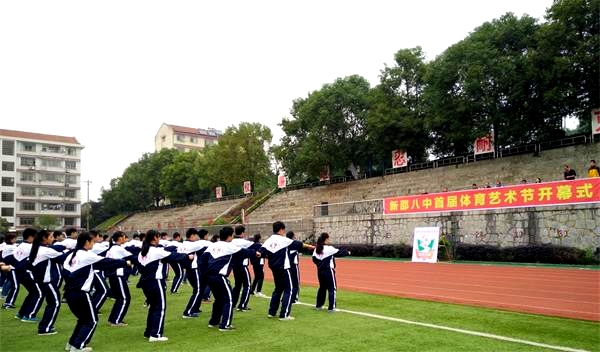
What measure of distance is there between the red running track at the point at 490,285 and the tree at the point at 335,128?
66.1ft

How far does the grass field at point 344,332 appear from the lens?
6.44 metres

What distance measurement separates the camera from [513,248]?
17953 mm

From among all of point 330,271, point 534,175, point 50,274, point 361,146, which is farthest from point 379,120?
point 50,274

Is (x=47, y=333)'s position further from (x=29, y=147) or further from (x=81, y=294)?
(x=29, y=147)

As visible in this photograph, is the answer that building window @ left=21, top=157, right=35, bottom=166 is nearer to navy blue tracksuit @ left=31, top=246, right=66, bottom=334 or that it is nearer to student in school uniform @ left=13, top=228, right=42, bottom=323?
student in school uniform @ left=13, top=228, right=42, bottom=323

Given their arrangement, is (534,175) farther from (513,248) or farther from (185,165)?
(185,165)

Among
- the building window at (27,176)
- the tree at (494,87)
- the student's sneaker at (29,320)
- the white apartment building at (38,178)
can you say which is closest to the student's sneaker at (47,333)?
the student's sneaker at (29,320)

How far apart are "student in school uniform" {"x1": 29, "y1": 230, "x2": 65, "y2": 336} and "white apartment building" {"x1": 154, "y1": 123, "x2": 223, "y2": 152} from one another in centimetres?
7441

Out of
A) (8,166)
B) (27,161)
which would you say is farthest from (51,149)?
(8,166)

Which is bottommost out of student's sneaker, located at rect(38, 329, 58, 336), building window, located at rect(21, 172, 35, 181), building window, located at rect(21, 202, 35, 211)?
student's sneaker, located at rect(38, 329, 58, 336)

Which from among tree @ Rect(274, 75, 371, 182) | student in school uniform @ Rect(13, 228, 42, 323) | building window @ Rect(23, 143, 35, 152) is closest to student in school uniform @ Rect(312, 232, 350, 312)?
student in school uniform @ Rect(13, 228, 42, 323)

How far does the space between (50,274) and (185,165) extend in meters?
53.3

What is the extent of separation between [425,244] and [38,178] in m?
62.9

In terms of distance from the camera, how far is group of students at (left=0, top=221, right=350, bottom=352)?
648 centimetres
